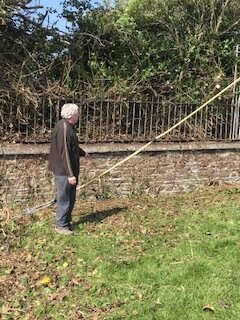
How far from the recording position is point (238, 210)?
8391 millimetres

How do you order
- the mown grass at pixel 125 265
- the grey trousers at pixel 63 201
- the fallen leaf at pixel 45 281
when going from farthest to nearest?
the grey trousers at pixel 63 201, the fallen leaf at pixel 45 281, the mown grass at pixel 125 265

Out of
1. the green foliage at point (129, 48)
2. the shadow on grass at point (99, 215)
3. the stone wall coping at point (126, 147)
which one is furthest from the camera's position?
the green foliage at point (129, 48)

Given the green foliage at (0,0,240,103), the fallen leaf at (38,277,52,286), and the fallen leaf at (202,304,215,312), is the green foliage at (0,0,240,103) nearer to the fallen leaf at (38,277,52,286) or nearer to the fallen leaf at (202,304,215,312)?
the fallen leaf at (38,277,52,286)

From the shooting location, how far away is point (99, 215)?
26.6 feet

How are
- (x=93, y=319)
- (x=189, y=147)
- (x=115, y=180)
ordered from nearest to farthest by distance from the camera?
(x=93, y=319) < (x=115, y=180) < (x=189, y=147)

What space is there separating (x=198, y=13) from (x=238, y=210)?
16.1 ft

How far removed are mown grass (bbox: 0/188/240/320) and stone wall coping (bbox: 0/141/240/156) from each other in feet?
3.48

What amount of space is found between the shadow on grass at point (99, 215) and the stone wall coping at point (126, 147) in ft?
3.98

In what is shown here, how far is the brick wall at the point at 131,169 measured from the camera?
27.5 feet

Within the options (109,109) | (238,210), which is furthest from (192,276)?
(109,109)

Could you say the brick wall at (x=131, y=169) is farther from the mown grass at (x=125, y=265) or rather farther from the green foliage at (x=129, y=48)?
the green foliage at (x=129, y=48)

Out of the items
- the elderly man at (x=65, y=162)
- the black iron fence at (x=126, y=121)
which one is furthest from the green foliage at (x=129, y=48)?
the elderly man at (x=65, y=162)

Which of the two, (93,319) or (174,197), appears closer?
(93,319)

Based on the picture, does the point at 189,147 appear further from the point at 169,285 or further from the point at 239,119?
the point at 169,285
